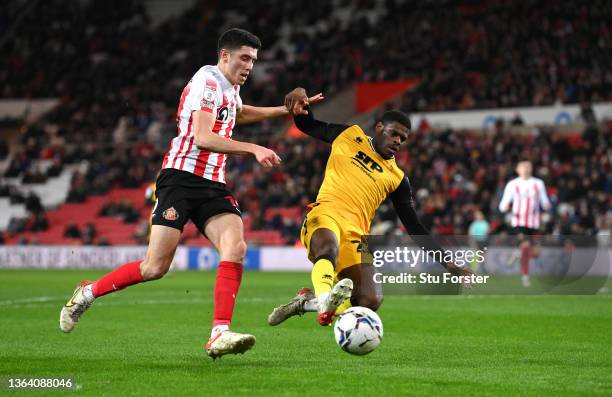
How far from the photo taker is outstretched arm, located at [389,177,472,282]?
25.4 ft

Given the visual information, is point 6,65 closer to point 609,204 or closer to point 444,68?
point 444,68

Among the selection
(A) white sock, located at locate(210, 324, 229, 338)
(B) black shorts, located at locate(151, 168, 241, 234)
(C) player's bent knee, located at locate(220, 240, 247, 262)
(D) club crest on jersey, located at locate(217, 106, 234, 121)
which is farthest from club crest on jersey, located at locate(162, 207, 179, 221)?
(A) white sock, located at locate(210, 324, 229, 338)

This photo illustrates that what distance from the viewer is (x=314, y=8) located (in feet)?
126

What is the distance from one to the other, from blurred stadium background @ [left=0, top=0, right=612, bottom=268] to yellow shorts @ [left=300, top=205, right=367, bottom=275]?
47.8 ft

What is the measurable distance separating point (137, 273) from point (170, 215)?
1.84 feet

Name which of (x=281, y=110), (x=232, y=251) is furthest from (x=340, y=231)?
(x=232, y=251)

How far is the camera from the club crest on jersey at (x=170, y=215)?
6926 mm

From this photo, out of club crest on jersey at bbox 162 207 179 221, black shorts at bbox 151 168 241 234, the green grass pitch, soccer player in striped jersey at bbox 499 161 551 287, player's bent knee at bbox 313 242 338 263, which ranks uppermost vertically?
soccer player in striped jersey at bbox 499 161 551 287

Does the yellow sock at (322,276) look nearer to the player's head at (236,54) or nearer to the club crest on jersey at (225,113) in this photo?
the club crest on jersey at (225,113)

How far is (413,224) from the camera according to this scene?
26.8 ft

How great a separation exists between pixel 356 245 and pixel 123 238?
76.8ft

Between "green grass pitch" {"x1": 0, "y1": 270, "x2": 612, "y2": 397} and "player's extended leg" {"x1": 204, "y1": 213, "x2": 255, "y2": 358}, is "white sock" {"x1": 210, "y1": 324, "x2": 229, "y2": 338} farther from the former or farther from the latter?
"green grass pitch" {"x1": 0, "y1": 270, "x2": 612, "y2": 397}

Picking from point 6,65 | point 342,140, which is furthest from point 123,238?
point 342,140

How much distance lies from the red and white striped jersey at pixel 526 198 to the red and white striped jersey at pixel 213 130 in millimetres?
12011
